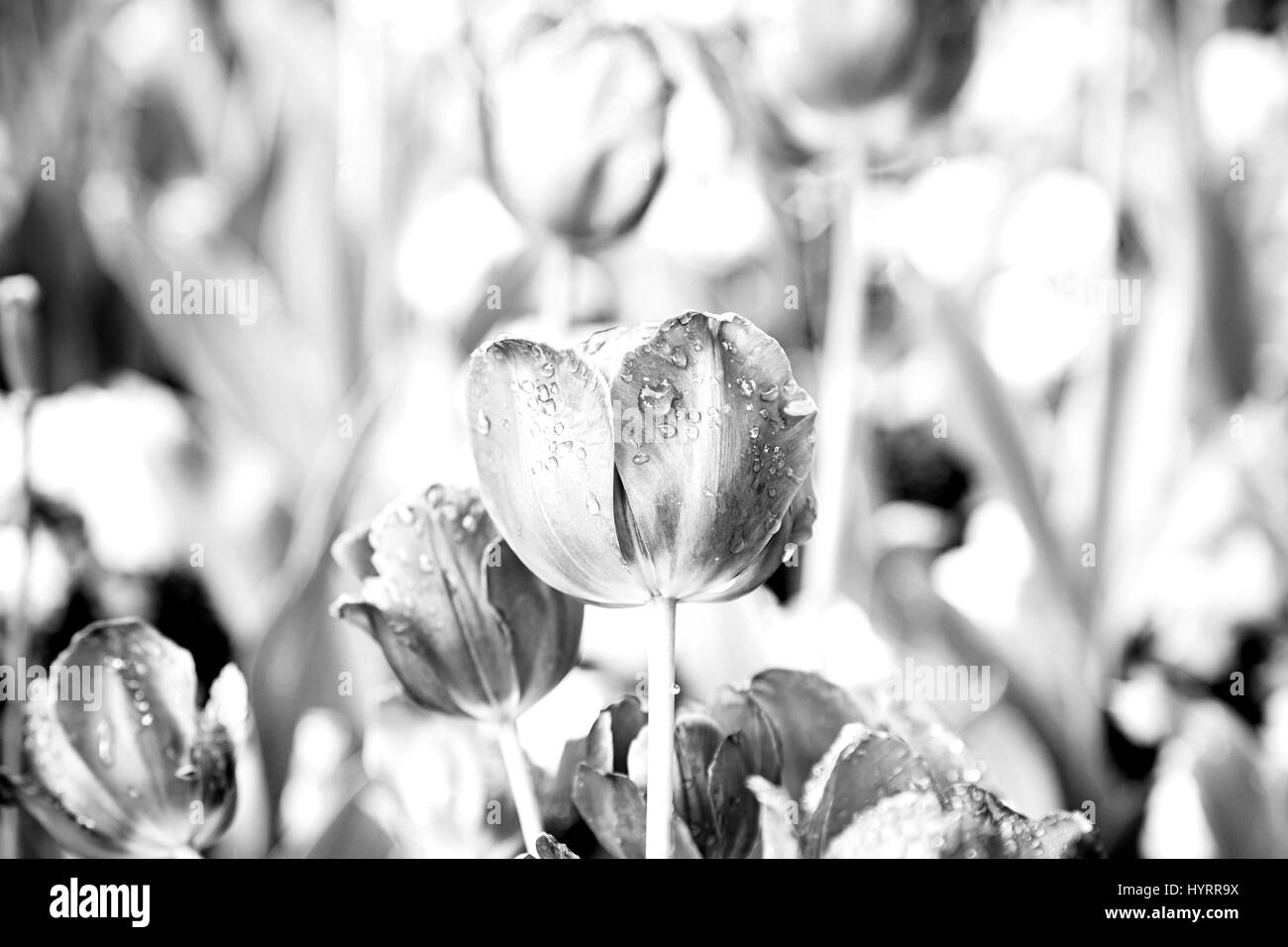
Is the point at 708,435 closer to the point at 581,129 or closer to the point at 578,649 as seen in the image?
the point at 578,649

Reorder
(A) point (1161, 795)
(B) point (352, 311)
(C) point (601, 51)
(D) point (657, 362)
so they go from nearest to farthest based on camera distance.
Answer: (D) point (657, 362) < (C) point (601, 51) < (A) point (1161, 795) < (B) point (352, 311)

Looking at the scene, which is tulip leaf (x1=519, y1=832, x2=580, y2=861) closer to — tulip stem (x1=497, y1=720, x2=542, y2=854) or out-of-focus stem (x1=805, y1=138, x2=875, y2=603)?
tulip stem (x1=497, y1=720, x2=542, y2=854)

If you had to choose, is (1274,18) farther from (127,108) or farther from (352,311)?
(127,108)

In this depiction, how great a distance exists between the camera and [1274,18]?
1.91 feet

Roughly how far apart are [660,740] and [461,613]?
0.04 m

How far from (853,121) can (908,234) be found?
0.20m

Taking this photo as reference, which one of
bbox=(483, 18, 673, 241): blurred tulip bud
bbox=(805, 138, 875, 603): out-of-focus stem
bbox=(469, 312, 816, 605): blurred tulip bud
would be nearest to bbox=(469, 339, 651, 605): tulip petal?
bbox=(469, 312, 816, 605): blurred tulip bud

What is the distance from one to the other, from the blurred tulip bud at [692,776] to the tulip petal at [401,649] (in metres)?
0.03

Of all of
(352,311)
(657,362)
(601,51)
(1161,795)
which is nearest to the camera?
(657,362)

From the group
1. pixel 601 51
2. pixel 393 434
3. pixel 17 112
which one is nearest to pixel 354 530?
pixel 601 51

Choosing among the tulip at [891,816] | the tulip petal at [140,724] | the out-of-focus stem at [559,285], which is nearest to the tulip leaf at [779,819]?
the tulip at [891,816]

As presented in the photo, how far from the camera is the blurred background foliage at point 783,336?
1.42 feet

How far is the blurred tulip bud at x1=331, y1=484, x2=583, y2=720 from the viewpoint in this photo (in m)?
0.19
